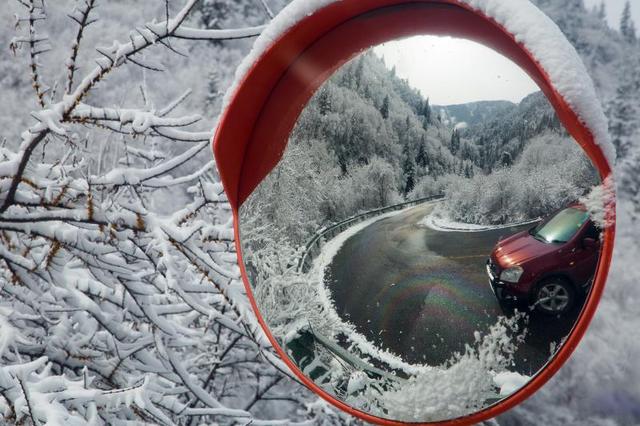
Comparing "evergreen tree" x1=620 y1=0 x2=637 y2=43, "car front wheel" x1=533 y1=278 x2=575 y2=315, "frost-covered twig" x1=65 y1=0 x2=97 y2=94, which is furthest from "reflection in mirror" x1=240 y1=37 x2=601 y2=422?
"evergreen tree" x1=620 y1=0 x2=637 y2=43

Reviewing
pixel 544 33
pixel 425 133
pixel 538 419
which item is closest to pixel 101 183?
pixel 425 133

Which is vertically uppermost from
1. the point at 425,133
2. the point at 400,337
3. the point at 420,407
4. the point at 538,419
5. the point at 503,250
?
the point at 425,133

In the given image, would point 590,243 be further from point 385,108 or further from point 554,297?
point 385,108

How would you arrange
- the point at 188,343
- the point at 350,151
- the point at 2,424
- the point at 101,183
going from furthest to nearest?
the point at 188,343 → the point at 101,183 → the point at 2,424 → the point at 350,151

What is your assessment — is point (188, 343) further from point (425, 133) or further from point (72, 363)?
point (425, 133)

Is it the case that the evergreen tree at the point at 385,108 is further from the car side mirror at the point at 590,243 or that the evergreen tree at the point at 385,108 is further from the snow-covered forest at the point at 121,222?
the car side mirror at the point at 590,243

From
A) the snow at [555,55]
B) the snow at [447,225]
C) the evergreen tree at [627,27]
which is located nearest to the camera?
the snow at [555,55]

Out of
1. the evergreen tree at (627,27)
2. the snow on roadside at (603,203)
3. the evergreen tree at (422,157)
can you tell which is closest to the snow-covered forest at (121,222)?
the evergreen tree at (422,157)
